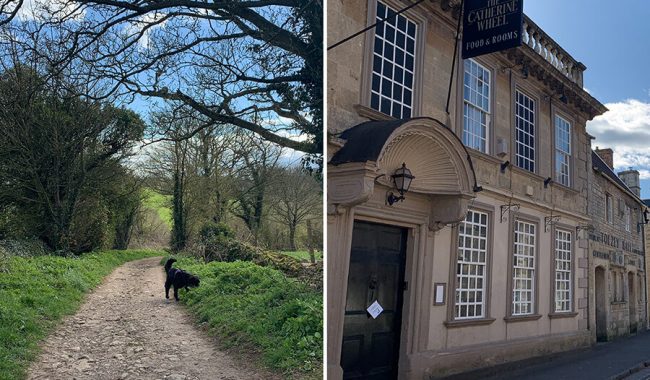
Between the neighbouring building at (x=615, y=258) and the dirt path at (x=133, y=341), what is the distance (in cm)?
1001

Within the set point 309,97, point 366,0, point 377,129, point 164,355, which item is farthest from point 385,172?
point 164,355

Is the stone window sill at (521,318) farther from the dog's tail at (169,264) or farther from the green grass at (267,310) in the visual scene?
the dog's tail at (169,264)

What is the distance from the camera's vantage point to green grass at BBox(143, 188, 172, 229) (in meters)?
2.10

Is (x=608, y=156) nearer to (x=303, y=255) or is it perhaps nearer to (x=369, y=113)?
(x=369, y=113)

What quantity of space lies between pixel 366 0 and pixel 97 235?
3866 millimetres

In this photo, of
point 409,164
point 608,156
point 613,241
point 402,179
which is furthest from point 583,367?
point 608,156

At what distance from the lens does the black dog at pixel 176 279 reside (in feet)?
7.00

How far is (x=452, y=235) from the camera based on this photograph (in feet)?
21.4

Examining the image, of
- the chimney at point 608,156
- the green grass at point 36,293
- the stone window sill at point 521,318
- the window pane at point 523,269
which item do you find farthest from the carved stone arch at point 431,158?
the chimney at point 608,156

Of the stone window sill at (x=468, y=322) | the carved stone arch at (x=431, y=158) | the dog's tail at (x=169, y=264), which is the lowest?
the stone window sill at (x=468, y=322)

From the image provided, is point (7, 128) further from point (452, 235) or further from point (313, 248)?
point (452, 235)

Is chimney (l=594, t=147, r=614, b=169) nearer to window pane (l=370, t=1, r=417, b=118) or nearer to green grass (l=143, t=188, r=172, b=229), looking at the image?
window pane (l=370, t=1, r=417, b=118)

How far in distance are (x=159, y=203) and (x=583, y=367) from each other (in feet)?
25.3

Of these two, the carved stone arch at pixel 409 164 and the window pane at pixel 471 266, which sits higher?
the carved stone arch at pixel 409 164
